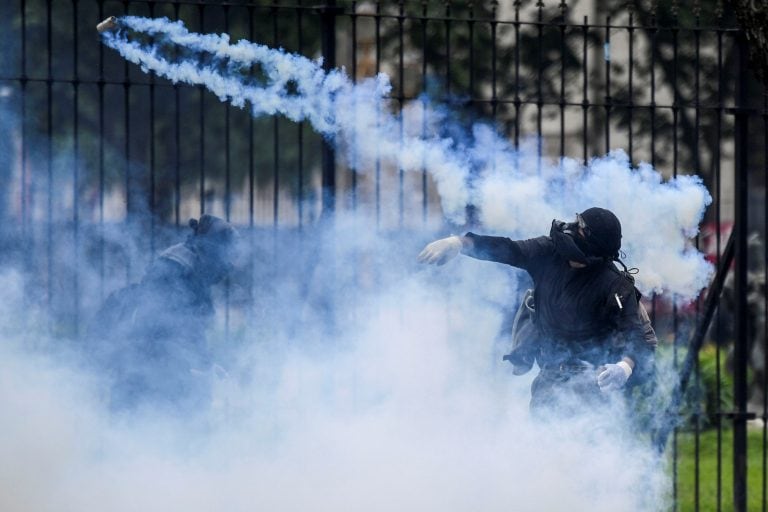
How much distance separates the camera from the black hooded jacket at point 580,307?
616cm

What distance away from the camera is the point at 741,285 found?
671 cm

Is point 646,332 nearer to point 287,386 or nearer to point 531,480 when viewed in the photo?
point 531,480

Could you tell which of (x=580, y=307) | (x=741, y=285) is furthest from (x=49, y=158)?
(x=741, y=285)

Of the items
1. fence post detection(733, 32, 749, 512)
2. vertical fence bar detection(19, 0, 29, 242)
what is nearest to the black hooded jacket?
fence post detection(733, 32, 749, 512)

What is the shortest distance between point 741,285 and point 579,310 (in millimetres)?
1063

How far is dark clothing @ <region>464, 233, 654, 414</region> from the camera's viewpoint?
6.17 meters

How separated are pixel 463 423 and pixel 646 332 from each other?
3.61 ft

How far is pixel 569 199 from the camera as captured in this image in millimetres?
6711

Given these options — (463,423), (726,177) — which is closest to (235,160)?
(726,177)

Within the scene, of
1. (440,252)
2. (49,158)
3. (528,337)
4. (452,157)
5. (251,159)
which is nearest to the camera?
(440,252)

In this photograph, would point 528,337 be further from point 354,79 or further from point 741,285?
point 354,79

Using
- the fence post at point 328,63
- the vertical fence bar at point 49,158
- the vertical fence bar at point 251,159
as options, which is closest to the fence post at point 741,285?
the fence post at point 328,63

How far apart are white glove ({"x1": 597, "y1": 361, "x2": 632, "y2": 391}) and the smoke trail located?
2.44 ft

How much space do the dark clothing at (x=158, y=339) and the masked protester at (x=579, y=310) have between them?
1.46 m
